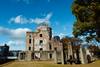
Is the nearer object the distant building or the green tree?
the green tree

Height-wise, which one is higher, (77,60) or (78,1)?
(78,1)

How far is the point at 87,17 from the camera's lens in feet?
100

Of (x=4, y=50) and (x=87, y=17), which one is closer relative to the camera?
(x=87, y=17)

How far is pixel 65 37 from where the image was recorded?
273ft

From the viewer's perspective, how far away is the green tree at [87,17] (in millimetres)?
28623

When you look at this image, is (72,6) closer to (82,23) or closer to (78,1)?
(78,1)

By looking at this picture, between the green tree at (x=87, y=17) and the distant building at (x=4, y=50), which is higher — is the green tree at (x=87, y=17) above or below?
above

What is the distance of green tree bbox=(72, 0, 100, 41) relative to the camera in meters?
28.6

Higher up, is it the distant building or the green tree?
the green tree

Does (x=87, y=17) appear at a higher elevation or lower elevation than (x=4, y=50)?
higher

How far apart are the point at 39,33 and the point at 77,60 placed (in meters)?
44.0

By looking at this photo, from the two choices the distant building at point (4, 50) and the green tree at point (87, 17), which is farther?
the distant building at point (4, 50)

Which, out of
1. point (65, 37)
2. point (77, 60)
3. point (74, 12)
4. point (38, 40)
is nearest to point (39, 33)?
point (38, 40)

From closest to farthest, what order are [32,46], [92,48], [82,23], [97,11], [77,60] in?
[97,11]
[82,23]
[77,60]
[92,48]
[32,46]
